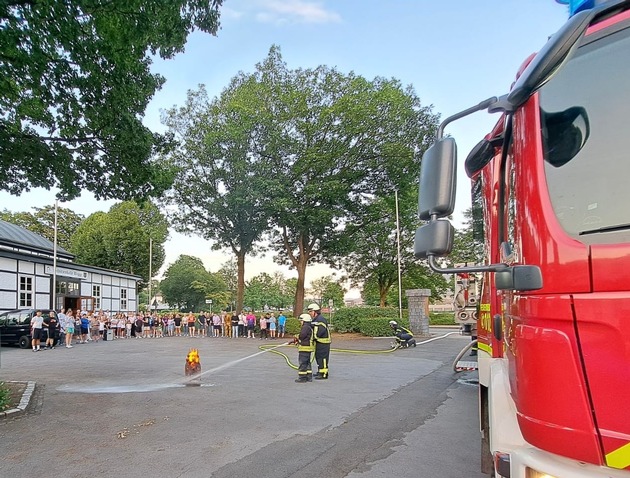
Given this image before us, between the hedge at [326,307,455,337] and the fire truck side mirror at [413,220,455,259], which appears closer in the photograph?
the fire truck side mirror at [413,220,455,259]

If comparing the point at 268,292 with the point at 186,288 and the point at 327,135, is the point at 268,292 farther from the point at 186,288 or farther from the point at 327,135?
the point at 327,135

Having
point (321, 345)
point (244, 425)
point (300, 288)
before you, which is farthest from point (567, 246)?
point (300, 288)

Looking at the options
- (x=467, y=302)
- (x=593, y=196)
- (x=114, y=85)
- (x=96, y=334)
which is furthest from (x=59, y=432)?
(x=96, y=334)

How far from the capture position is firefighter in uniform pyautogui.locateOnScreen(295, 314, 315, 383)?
10961 millimetres

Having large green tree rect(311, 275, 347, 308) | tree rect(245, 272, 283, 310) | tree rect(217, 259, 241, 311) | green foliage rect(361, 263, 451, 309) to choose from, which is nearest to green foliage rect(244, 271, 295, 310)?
tree rect(245, 272, 283, 310)

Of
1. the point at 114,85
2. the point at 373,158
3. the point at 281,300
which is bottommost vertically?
the point at 281,300

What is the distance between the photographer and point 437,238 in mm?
2281

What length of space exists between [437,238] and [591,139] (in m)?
0.74

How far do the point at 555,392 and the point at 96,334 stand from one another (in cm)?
2857

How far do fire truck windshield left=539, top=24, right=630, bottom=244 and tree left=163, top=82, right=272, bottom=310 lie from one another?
26340 millimetres

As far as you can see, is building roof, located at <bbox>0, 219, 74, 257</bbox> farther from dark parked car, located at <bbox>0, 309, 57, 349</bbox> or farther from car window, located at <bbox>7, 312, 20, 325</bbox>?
dark parked car, located at <bbox>0, 309, 57, 349</bbox>

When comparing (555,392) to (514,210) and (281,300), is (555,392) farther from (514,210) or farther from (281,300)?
(281,300)

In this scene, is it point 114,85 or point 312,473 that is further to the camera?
point 114,85

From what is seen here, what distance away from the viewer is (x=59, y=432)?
6781mm
